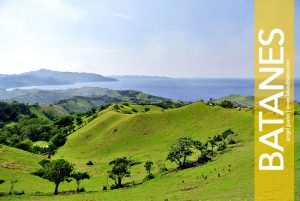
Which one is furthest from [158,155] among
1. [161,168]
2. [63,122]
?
[63,122]

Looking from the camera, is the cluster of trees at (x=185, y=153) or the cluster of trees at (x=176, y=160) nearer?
the cluster of trees at (x=176, y=160)

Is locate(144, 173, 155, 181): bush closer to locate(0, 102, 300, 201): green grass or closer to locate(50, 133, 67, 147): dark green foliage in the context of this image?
locate(0, 102, 300, 201): green grass

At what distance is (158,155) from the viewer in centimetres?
9375

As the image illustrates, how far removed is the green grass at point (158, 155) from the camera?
48.9m

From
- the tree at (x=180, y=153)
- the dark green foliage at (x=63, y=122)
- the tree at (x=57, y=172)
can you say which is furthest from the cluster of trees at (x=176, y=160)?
the dark green foliage at (x=63, y=122)

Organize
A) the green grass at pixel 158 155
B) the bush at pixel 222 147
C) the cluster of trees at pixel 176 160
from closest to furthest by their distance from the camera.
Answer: the green grass at pixel 158 155 → the cluster of trees at pixel 176 160 → the bush at pixel 222 147

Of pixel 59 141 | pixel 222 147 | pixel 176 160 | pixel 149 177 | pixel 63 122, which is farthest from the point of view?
pixel 63 122

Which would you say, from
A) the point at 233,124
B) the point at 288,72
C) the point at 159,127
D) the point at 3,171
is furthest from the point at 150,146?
the point at 288,72

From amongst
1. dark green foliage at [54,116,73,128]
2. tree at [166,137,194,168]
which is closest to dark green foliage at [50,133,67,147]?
dark green foliage at [54,116,73,128]

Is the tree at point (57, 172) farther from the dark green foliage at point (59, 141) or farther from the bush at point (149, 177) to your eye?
the dark green foliage at point (59, 141)

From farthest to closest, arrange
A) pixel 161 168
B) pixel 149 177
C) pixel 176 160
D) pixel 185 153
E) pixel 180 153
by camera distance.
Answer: pixel 176 160, pixel 180 153, pixel 185 153, pixel 161 168, pixel 149 177

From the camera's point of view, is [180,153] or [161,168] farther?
[180,153]

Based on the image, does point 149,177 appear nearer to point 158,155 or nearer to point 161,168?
point 161,168

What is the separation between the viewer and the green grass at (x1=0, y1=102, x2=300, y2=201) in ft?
161
